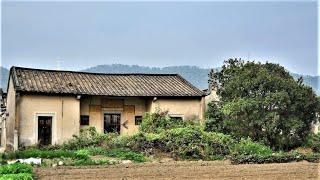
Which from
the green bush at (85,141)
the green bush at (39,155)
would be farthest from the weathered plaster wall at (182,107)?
the green bush at (39,155)

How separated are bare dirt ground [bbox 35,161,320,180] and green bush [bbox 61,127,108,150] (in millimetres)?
6133

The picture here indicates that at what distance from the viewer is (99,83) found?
2667 cm

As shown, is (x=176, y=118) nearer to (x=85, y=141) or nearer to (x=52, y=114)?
(x=85, y=141)

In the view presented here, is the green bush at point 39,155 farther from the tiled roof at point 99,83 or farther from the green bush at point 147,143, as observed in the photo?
the tiled roof at point 99,83

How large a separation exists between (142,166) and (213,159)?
4.12 m

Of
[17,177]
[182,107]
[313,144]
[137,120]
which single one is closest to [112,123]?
[137,120]

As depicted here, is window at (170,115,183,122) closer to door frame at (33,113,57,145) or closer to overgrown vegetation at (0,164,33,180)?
door frame at (33,113,57,145)

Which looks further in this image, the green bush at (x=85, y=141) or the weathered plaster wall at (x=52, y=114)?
the weathered plaster wall at (x=52, y=114)

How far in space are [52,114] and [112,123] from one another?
3.09 metres

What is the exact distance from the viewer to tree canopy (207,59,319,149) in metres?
22.8

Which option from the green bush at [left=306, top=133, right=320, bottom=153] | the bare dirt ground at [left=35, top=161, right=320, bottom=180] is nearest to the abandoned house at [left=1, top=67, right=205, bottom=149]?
the green bush at [left=306, top=133, right=320, bottom=153]

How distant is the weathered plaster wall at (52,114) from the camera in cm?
2348

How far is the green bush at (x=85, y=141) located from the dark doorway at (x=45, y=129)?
964 mm

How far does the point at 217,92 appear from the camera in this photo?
2553cm
